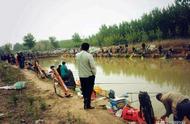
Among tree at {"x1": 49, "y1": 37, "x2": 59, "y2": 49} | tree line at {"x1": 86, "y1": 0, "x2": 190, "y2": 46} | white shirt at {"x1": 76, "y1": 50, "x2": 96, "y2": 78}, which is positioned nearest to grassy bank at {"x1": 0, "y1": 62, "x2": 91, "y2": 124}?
white shirt at {"x1": 76, "y1": 50, "x2": 96, "y2": 78}

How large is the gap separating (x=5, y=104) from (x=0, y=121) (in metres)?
2.54

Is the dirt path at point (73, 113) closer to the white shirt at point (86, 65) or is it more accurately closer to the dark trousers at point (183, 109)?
the white shirt at point (86, 65)

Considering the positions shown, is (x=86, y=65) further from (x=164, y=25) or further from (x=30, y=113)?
(x=164, y=25)

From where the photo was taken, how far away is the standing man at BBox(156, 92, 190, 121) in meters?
5.94

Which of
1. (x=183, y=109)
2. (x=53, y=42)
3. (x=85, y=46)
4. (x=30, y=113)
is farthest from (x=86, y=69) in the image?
(x=53, y=42)

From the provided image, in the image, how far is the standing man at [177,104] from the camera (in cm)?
594

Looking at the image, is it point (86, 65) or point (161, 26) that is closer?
point (86, 65)

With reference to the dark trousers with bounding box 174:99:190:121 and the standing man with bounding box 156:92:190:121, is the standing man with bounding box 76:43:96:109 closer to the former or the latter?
the standing man with bounding box 156:92:190:121

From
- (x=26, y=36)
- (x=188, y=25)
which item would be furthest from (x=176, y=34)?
(x=26, y=36)

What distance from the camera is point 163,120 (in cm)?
718

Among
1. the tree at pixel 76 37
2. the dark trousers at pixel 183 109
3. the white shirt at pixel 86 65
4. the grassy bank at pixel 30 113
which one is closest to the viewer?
the dark trousers at pixel 183 109

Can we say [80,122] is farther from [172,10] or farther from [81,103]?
[172,10]

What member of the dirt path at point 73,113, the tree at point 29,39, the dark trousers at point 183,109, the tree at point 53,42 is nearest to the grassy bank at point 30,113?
the dirt path at point 73,113

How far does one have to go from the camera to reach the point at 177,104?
611cm
